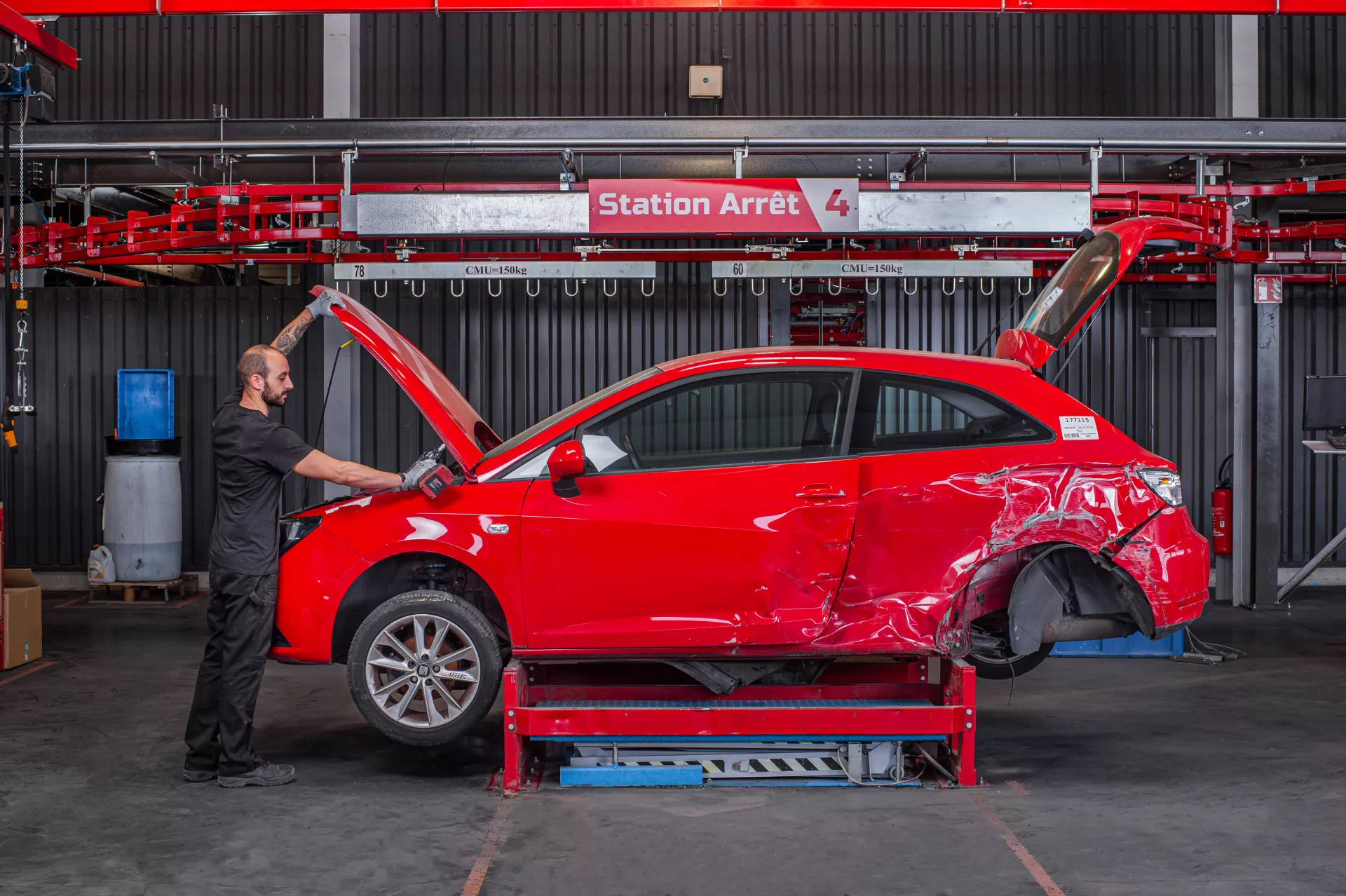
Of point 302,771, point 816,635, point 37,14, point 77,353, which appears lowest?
point 302,771

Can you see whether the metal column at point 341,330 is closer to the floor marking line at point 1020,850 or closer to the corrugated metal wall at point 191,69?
the corrugated metal wall at point 191,69

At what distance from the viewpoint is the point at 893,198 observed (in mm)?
7289

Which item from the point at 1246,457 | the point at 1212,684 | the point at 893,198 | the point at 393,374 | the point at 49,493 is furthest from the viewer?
the point at 49,493

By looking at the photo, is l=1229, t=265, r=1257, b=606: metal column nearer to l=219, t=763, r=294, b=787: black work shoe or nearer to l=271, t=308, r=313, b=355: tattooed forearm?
l=271, t=308, r=313, b=355: tattooed forearm

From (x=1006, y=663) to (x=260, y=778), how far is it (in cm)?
364

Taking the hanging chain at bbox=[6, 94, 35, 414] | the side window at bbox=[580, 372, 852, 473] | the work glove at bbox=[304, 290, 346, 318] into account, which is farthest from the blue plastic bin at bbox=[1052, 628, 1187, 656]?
the hanging chain at bbox=[6, 94, 35, 414]

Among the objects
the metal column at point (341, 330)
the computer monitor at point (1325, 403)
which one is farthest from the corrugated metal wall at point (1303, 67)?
the metal column at point (341, 330)

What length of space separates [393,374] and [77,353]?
23.3 ft

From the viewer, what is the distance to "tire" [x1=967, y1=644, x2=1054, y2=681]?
212 inches

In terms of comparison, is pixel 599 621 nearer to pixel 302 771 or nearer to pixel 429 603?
pixel 429 603

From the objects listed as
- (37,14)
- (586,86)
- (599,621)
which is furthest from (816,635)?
(586,86)

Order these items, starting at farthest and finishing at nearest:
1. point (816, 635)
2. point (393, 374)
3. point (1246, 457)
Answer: point (1246, 457) < point (393, 374) < point (816, 635)

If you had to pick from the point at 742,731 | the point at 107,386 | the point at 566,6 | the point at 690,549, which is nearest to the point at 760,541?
the point at 690,549

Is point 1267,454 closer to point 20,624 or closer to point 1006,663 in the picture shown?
point 1006,663
